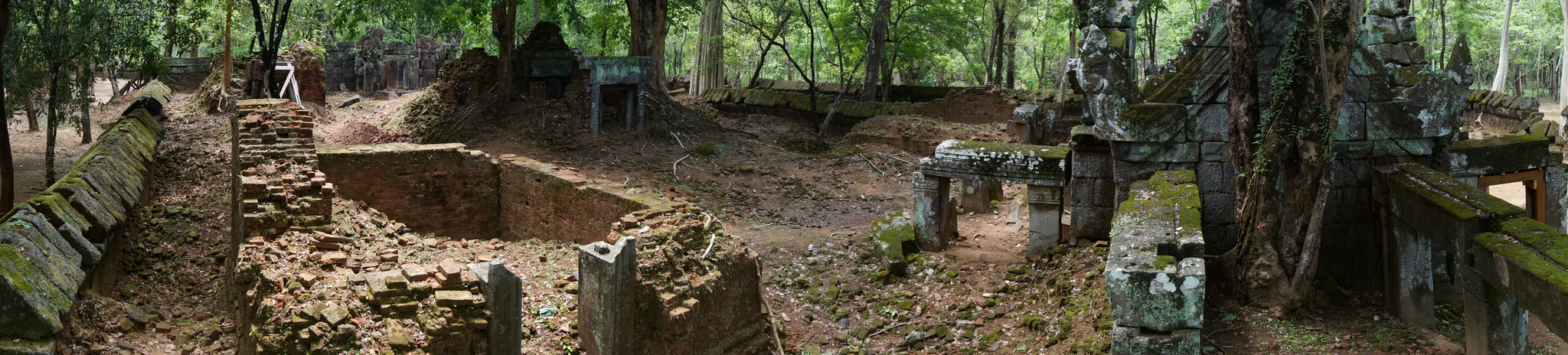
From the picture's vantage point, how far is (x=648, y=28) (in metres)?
23.0

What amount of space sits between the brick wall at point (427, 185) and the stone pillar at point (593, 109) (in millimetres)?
6257

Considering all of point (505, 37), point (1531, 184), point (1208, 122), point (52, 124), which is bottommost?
point (1531, 184)

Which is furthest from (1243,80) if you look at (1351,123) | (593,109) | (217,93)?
(217,93)

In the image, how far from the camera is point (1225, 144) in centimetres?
886

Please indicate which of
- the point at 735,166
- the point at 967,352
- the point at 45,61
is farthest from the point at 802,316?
the point at 45,61

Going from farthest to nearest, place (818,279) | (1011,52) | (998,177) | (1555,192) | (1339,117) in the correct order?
(1011,52)
(818,279)
(998,177)
(1555,192)
(1339,117)

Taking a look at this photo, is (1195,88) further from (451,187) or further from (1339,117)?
(451,187)

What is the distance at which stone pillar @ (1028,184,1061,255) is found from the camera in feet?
35.2

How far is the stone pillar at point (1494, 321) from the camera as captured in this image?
645cm

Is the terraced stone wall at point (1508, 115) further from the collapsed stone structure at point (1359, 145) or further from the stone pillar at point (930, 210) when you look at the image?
the stone pillar at point (930, 210)

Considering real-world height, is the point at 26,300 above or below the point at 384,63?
below

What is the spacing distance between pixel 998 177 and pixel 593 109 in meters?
10.6

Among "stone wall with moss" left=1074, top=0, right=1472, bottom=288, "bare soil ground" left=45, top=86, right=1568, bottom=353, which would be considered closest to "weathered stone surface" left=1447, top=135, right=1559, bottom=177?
"stone wall with moss" left=1074, top=0, right=1472, bottom=288

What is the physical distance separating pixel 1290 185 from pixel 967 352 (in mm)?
2845
